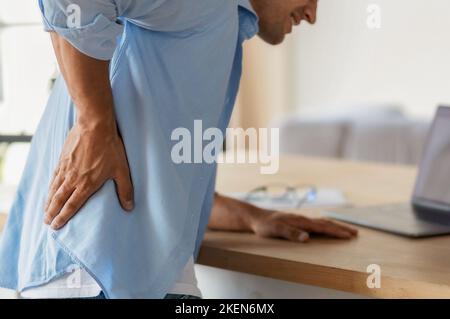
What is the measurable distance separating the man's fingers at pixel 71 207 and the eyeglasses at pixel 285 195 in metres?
0.68

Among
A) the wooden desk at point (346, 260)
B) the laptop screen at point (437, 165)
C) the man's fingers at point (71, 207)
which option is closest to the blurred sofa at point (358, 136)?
the laptop screen at point (437, 165)

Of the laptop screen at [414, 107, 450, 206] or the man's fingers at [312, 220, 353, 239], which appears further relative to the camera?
the laptop screen at [414, 107, 450, 206]

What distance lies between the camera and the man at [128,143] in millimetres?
1071

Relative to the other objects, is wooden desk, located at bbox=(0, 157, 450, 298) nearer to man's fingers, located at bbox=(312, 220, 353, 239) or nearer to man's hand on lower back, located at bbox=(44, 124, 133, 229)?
man's fingers, located at bbox=(312, 220, 353, 239)

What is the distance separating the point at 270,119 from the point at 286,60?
0.40m

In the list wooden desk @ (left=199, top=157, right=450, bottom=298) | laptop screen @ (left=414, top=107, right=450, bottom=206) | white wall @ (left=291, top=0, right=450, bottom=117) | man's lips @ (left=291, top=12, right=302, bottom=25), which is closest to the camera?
wooden desk @ (left=199, top=157, right=450, bottom=298)

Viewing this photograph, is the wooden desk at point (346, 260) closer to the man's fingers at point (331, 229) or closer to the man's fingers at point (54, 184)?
the man's fingers at point (331, 229)

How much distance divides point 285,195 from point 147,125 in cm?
73

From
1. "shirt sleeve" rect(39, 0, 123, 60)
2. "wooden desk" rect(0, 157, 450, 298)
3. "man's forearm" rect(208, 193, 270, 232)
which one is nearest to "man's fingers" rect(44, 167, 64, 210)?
"shirt sleeve" rect(39, 0, 123, 60)

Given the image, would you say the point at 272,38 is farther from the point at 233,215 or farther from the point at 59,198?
the point at 59,198

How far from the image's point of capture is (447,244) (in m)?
1.35

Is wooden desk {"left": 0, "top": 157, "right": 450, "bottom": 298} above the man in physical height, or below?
below

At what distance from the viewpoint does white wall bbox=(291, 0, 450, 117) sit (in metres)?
4.79

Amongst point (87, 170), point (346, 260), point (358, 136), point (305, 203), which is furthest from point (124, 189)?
point (358, 136)
